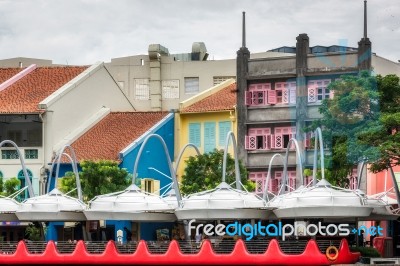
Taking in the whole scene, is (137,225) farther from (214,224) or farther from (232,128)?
(232,128)

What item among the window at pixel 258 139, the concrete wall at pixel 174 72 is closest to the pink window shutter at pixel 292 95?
the window at pixel 258 139

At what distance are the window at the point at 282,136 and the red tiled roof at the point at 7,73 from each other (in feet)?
59.3

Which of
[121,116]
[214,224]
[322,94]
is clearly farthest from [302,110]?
[214,224]

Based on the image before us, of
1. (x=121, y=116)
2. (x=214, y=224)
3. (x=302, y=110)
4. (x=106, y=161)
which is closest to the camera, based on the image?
(x=214, y=224)

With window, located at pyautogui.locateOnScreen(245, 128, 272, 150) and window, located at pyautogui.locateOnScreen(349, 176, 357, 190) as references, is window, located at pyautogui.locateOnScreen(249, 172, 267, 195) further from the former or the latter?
window, located at pyautogui.locateOnScreen(349, 176, 357, 190)

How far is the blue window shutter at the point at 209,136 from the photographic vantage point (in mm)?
81438

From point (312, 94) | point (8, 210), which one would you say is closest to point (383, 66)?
point (312, 94)

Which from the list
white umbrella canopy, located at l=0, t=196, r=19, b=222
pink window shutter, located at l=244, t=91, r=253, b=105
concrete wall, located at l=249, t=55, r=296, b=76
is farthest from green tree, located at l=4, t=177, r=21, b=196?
concrete wall, located at l=249, t=55, r=296, b=76

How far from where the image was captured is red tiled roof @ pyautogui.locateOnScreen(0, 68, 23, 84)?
8594 cm

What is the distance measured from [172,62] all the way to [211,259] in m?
33.3

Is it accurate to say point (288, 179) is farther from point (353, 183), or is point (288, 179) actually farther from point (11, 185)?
point (11, 185)

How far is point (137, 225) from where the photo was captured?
6456cm

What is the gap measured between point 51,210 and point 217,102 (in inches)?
801

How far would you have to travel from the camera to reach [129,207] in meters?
61.0
